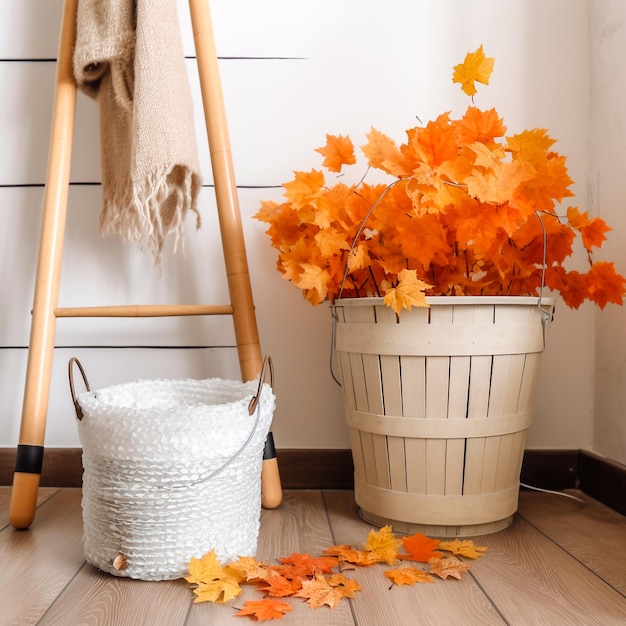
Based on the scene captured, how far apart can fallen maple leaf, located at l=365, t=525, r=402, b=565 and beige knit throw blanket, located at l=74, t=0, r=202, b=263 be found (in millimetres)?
547

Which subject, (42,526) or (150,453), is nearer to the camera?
(150,453)

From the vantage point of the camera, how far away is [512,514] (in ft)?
3.05

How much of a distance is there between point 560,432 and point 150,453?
0.75 meters

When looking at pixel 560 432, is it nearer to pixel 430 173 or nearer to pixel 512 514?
pixel 512 514

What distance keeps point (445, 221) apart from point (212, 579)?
0.52 meters

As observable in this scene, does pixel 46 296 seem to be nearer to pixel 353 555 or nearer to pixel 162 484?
pixel 162 484

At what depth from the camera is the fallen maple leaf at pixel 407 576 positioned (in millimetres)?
725

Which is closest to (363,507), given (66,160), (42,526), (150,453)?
(150,453)

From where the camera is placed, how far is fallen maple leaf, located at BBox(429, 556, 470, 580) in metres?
0.74

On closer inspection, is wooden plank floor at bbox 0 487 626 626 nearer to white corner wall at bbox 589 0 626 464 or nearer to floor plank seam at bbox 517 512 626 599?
floor plank seam at bbox 517 512 626 599

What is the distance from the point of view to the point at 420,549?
801 millimetres

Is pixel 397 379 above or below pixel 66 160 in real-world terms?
below

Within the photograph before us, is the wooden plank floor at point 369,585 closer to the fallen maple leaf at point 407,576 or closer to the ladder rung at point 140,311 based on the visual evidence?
the fallen maple leaf at point 407,576

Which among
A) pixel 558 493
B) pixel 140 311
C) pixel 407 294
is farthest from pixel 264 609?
pixel 558 493
